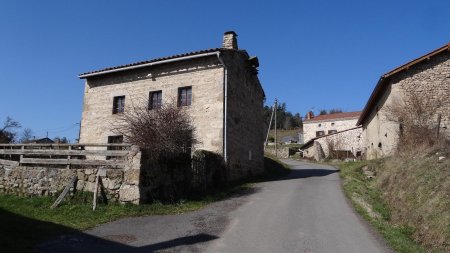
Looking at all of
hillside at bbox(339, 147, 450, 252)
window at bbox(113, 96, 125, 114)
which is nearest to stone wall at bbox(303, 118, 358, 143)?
window at bbox(113, 96, 125, 114)

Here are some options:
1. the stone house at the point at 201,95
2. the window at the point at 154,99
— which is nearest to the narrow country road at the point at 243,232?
the stone house at the point at 201,95

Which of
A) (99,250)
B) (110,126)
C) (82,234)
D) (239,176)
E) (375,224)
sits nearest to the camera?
(99,250)

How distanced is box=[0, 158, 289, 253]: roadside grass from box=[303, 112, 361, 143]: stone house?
46907 mm

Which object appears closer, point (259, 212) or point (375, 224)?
point (375, 224)

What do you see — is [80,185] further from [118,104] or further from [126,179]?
[118,104]

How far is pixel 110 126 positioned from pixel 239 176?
7410mm

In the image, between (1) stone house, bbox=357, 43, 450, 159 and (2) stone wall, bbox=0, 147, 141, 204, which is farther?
(1) stone house, bbox=357, 43, 450, 159

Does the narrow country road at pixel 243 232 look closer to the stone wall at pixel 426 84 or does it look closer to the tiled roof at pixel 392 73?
the stone wall at pixel 426 84

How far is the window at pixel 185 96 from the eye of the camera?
18.8 metres

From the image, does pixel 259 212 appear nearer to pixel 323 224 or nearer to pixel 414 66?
pixel 323 224

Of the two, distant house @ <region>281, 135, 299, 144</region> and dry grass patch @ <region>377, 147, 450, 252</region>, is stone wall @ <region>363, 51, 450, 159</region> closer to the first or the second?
dry grass patch @ <region>377, 147, 450, 252</region>

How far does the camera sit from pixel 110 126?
20.4 m

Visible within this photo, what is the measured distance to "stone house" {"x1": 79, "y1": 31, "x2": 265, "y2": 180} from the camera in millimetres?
17781

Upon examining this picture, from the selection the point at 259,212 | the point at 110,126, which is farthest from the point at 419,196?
the point at 110,126
